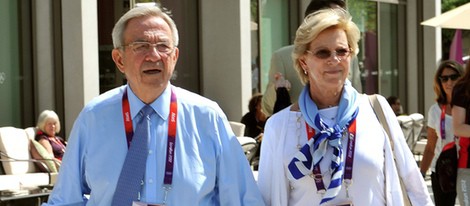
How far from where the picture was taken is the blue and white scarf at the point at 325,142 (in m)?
4.39

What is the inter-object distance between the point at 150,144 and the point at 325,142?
0.77 meters

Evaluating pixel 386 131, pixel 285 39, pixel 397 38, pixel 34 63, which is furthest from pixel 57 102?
pixel 397 38

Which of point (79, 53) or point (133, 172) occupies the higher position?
point (79, 53)

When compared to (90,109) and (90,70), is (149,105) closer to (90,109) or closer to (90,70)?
(90,109)

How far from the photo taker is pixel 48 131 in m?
13.3

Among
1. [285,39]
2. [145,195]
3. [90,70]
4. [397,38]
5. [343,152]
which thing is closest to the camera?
[145,195]

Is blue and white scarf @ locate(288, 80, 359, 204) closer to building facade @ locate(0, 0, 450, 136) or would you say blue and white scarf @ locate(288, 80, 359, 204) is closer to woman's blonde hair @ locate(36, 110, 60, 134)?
woman's blonde hair @ locate(36, 110, 60, 134)

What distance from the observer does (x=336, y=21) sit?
4.50 metres

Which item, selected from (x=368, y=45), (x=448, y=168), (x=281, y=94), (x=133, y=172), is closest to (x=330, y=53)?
(x=133, y=172)

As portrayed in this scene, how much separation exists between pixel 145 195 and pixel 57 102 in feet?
33.9

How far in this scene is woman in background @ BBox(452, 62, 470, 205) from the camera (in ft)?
23.2

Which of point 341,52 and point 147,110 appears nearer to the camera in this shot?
point 147,110

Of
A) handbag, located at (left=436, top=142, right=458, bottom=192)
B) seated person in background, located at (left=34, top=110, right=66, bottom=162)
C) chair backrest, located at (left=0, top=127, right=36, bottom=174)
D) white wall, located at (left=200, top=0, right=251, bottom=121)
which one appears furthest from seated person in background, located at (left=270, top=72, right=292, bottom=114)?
white wall, located at (left=200, top=0, right=251, bottom=121)

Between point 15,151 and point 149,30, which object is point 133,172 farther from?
point 15,151
